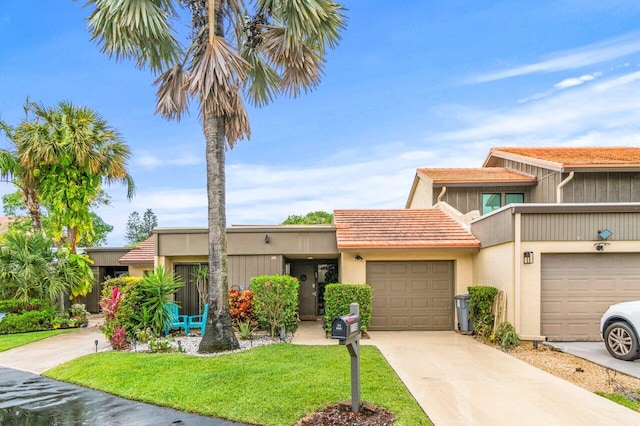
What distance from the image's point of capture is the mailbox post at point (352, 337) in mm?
4863

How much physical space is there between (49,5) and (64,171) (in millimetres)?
5440

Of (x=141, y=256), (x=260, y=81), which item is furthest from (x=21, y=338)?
(x=260, y=81)

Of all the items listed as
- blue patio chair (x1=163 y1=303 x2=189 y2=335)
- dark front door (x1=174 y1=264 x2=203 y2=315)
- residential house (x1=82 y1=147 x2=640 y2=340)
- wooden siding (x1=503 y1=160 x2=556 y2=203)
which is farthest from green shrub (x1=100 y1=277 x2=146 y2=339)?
wooden siding (x1=503 y1=160 x2=556 y2=203)

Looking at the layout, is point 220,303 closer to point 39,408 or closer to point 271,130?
point 39,408

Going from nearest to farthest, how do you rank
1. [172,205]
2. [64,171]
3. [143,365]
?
[143,365]
[64,171]
[172,205]

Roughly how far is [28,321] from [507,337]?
1415cm

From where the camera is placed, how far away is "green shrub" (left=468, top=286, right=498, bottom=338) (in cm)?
1042

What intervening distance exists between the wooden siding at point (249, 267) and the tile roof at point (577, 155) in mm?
9977

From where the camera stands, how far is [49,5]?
42.5ft

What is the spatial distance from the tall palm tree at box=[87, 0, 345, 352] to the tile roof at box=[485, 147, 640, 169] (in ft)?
31.7

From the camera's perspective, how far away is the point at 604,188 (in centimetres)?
1438

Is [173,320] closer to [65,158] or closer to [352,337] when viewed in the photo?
[352,337]

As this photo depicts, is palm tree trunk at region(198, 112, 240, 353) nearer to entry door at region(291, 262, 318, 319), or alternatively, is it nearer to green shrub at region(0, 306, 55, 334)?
entry door at region(291, 262, 318, 319)

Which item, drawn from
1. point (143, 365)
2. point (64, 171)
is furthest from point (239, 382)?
point (64, 171)
